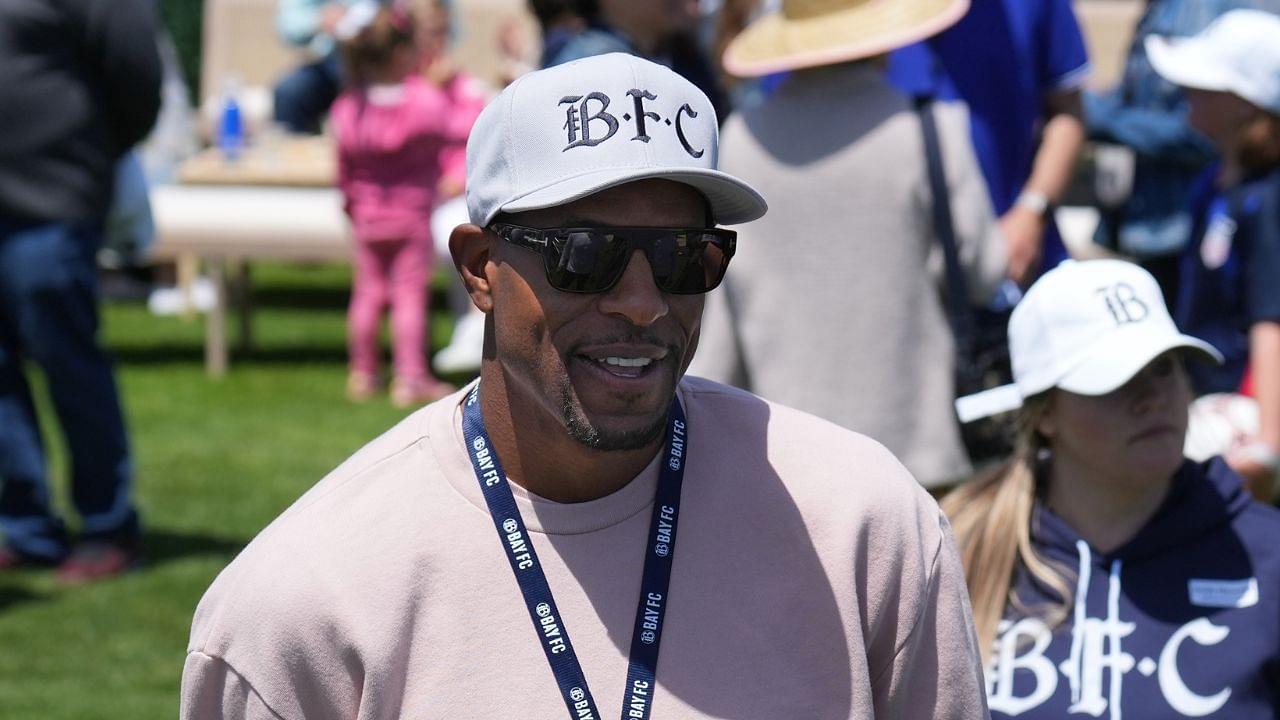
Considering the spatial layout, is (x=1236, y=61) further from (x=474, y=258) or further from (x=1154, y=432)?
(x=474, y=258)

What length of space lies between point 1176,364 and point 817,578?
1492 mm

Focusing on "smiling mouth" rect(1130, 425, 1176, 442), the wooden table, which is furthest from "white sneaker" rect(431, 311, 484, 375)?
"smiling mouth" rect(1130, 425, 1176, 442)

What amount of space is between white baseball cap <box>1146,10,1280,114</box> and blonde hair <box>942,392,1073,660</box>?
4.61ft

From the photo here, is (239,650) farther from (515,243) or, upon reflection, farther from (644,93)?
(644,93)

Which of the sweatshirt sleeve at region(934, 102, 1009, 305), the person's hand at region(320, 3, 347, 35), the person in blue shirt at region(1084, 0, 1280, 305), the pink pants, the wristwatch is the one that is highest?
the sweatshirt sleeve at region(934, 102, 1009, 305)

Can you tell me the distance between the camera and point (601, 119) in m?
2.20

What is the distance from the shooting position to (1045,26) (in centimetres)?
488

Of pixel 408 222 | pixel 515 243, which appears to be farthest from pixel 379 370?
pixel 515 243

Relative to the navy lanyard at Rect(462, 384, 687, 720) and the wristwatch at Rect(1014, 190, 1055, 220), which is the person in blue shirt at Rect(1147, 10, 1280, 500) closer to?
the wristwatch at Rect(1014, 190, 1055, 220)

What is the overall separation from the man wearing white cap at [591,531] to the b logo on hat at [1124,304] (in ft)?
4.25

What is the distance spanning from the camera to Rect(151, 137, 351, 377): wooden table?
1069 centimetres

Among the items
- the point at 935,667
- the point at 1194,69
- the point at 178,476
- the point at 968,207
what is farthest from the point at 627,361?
the point at 178,476

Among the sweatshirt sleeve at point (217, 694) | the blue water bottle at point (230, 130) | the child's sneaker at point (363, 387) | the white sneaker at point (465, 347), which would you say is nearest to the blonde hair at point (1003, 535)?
the sweatshirt sleeve at point (217, 694)

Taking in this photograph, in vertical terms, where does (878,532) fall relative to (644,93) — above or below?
below
